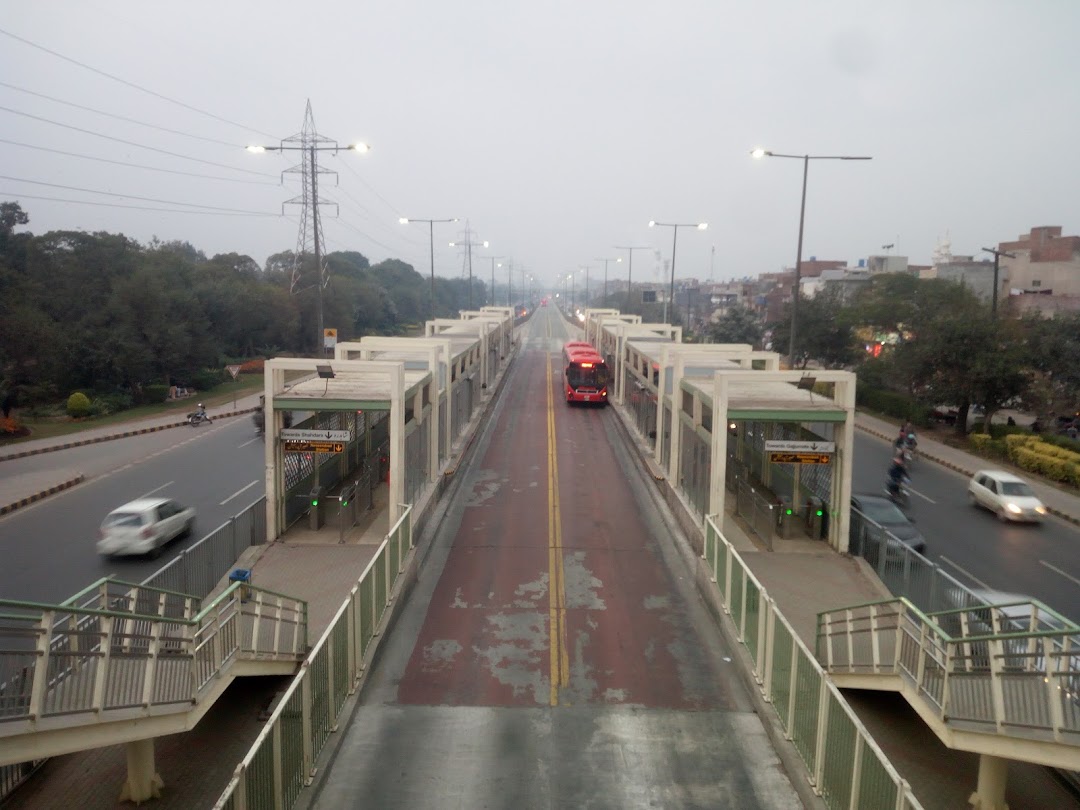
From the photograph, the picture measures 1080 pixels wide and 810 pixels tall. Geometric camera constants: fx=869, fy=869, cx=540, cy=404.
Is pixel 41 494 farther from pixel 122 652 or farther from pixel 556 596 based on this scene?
pixel 122 652

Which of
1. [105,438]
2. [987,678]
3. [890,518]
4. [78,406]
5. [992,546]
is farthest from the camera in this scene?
[78,406]

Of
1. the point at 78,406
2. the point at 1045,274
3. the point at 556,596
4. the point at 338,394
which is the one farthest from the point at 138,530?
the point at 1045,274

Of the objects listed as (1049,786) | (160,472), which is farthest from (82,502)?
(1049,786)

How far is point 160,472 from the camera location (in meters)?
27.0

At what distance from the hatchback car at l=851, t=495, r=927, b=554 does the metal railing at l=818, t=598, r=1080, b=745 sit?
740cm

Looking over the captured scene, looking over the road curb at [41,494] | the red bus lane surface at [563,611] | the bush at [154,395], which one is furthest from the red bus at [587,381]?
the bush at [154,395]

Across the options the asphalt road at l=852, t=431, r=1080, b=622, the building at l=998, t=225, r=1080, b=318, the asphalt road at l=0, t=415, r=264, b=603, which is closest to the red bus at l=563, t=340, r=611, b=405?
the asphalt road at l=852, t=431, r=1080, b=622

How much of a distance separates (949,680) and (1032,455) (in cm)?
2280

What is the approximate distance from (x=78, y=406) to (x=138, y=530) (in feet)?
83.1

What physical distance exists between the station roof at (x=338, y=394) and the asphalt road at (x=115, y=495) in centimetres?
462

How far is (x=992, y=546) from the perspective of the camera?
1920 cm

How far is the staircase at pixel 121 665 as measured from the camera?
6211 mm

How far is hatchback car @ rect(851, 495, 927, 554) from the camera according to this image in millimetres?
17469

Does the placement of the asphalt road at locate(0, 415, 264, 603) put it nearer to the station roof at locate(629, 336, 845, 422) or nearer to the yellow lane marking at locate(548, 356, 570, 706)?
the yellow lane marking at locate(548, 356, 570, 706)
